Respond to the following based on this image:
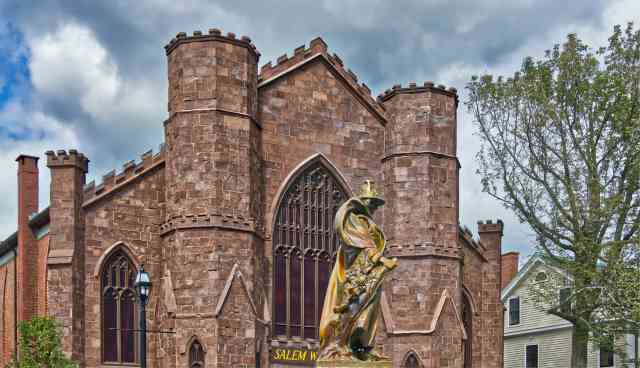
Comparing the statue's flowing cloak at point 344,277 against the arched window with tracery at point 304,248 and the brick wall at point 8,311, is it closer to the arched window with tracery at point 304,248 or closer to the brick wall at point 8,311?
the arched window with tracery at point 304,248

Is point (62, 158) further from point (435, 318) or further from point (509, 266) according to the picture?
point (509, 266)

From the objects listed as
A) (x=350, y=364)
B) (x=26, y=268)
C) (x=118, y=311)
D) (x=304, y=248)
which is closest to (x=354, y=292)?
(x=350, y=364)

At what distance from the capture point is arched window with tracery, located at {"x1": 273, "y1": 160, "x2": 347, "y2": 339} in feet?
107

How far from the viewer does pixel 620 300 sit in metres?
28.5

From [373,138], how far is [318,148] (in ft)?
7.88

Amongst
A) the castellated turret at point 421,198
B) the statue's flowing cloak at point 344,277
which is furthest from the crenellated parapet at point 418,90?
the statue's flowing cloak at point 344,277

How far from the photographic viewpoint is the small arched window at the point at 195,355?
2909cm

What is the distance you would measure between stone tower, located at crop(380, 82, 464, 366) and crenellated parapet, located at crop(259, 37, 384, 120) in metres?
0.76

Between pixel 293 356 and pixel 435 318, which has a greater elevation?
pixel 435 318

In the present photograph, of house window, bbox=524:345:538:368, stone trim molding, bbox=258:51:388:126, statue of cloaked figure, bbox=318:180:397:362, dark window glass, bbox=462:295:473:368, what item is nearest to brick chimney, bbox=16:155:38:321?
stone trim molding, bbox=258:51:388:126

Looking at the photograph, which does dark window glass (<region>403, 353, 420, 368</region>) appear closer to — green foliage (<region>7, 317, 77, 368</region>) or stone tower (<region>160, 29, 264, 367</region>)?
stone tower (<region>160, 29, 264, 367</region>)

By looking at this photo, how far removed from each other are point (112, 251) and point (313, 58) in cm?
976

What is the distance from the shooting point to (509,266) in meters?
55.7

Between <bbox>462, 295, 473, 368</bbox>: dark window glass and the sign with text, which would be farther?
<bbox>462, 295, 473, 368</bbox>: dark window glass
